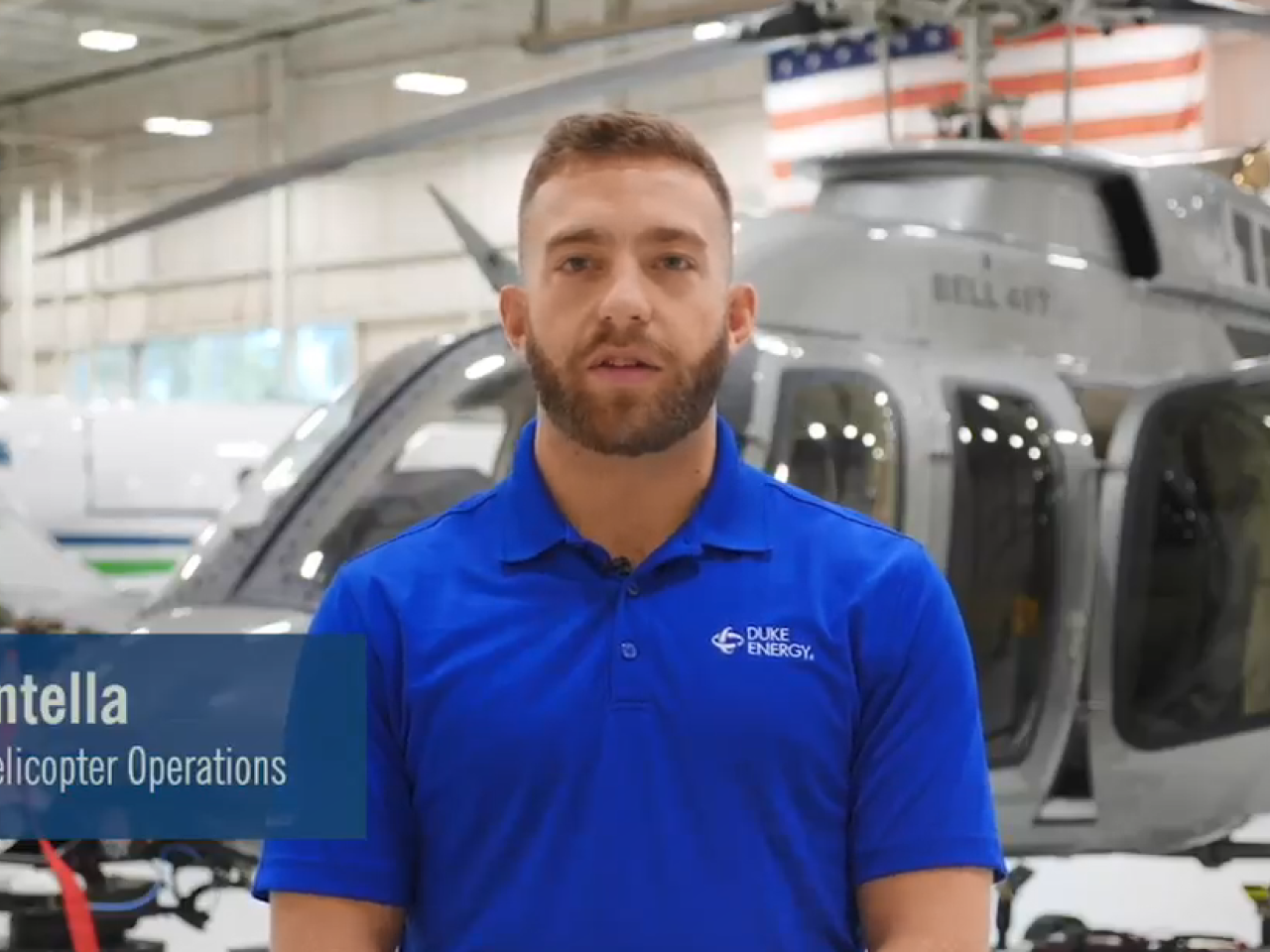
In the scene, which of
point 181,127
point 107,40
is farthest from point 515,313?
point 181,127

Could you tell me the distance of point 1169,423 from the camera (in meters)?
4.29

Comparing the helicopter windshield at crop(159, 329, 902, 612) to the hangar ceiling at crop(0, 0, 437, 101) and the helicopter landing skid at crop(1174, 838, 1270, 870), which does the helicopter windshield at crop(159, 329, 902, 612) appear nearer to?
the helicopter landing skid at crop(1174, 838, 1270, 870)

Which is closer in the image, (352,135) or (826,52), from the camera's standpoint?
(826,52)

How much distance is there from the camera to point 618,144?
1468mm

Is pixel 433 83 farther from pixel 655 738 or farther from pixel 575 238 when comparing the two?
pixel 655 738

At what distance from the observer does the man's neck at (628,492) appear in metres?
1.48

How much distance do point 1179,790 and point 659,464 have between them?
321cm

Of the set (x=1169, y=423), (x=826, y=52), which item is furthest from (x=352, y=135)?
(x=1169, y=423)

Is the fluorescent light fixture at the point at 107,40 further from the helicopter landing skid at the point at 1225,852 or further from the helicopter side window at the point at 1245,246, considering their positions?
the helicopter landing skid at the point at 1225,852

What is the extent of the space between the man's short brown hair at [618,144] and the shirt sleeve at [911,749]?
1.18ft

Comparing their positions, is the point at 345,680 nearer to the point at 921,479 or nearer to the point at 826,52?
the point at 921,479

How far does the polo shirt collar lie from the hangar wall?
13426 millimetres

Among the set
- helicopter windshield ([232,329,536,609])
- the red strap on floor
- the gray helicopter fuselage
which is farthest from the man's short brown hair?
the red strap on floor

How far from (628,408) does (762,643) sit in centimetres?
21
